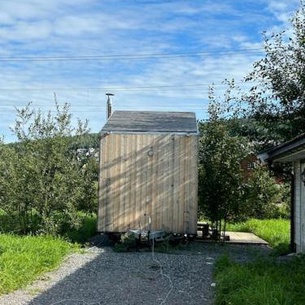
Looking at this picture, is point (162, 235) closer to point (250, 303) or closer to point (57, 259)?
point (57, 259)

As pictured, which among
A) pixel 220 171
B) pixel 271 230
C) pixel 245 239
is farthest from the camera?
pixel 271 230

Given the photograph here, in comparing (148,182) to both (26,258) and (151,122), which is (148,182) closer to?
(151,122)

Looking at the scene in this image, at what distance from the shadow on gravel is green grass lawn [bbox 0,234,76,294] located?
0.53 metres

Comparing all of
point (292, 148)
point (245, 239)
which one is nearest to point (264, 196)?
point (245, 239)

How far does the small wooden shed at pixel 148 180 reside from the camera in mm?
12242

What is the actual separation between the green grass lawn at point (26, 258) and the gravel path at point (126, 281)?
18 cm

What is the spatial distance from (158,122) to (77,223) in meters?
3.48

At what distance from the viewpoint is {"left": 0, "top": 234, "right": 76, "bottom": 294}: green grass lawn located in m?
7.17

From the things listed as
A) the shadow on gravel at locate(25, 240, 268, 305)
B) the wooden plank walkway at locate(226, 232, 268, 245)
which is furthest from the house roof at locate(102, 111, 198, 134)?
the wooden plank walkway at locate(226, 232, 268, 245)

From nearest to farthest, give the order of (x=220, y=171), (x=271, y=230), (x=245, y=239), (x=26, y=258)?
(x=26, y=258), (x=220, y=171), (x=245, y=239), (x=271, y=230)

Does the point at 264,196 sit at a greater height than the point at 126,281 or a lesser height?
greater

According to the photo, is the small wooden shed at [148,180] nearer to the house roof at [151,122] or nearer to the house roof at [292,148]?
the house roof at [151,122]

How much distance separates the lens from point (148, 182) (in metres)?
12.3

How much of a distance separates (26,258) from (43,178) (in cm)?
426
